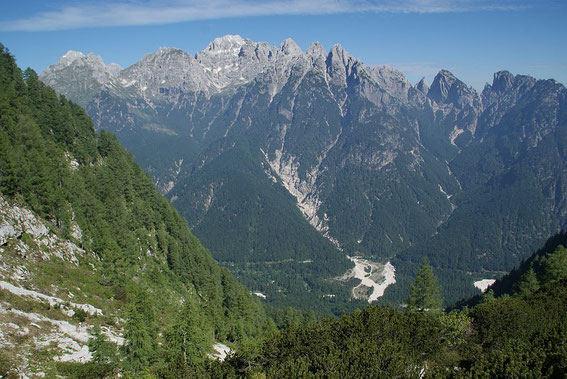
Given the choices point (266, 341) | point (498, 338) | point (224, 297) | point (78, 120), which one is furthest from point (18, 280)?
point (78, 120)

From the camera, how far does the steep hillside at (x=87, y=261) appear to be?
43656mm

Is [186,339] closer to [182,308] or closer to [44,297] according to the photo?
[44,297]

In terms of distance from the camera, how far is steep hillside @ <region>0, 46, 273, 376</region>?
43.7 metres

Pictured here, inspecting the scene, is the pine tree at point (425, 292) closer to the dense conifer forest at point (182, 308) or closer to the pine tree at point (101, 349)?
the dense conifer forest at point (182, 308)

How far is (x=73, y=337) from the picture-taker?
43.9 meters

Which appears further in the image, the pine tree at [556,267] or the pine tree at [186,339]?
the pine tree at [556,267]

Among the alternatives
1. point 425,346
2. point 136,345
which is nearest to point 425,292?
point 425,346

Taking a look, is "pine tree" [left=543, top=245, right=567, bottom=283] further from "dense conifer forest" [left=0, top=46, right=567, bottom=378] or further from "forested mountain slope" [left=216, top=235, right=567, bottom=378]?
"forested mountain slope" [left=216, top=235, right=567, bottom=378]

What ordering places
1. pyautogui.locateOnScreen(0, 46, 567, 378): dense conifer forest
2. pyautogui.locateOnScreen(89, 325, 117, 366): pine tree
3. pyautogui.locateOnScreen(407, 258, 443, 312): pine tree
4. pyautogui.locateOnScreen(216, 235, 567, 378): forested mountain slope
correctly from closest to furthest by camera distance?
pyautogui.locateOnScreen(216, 235, 567, 378): forested mountain slope
pyautogui.locateOnScreen(0, 46, 567, 378): dense conifer forest
pyautogui.locateOnScreen(89, 325, 117, 366): pine tree
pyautogui.locateOnScreen(407, 258, 443, 312): pine tree

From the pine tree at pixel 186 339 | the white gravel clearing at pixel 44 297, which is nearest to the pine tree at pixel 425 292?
the pine tree at pixel 186 339

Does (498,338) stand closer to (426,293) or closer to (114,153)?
(426,293)

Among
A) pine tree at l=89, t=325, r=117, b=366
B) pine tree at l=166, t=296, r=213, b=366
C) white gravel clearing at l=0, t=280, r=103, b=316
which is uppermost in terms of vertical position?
white gravel clearing at l=0, t=280, r=103, b=316

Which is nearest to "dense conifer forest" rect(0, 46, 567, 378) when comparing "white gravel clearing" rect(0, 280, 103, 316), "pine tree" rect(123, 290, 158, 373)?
"pine tree" rect(123, 290, 158, 373)

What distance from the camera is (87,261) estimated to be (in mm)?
67000
